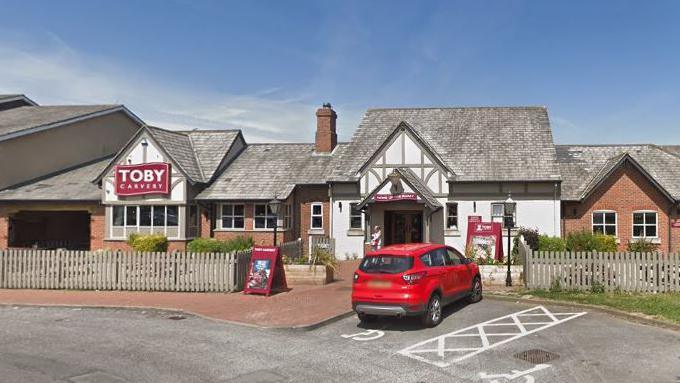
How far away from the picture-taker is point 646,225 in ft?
79.4

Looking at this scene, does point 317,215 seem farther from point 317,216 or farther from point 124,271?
point 124,271

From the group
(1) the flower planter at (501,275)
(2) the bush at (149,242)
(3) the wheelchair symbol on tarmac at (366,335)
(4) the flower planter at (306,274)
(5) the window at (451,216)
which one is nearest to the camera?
(3) the wheelchair symbol on tarmac at (366,335)

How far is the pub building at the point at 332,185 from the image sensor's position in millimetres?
24109

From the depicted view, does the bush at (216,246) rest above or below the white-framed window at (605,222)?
below

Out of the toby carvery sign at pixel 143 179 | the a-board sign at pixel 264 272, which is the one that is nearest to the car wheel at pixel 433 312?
the a-board sign at pixel 264 272

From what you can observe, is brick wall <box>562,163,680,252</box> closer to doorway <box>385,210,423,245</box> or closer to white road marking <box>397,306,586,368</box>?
doorway <box>385,210,423,245</box>

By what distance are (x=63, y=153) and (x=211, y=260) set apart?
62.6ft

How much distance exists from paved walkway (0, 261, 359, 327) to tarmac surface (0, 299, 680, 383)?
620 mm

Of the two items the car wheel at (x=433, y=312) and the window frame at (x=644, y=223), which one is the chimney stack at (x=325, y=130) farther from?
the car wheel at (x=433, y=312)

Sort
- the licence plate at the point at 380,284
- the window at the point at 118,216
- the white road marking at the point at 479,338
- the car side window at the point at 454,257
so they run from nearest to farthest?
the white road marking at the point at 479,338, the licence plate at the point at 380,284, the car side window at the point at 454,257, the window at the point at 118,216

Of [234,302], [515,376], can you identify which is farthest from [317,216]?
[515,376]

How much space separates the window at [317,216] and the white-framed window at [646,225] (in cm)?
1447

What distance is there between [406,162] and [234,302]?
40.8 ft

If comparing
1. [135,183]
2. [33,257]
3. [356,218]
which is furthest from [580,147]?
[33,257]
